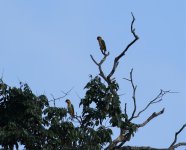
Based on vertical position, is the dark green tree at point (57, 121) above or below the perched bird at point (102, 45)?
below

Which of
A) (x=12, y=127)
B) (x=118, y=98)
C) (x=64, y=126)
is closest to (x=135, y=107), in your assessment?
(x=118, y=98)

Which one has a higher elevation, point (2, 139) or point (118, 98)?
point (118, 98)

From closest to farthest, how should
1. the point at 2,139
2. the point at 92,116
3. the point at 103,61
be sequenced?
the point at 2,139 → the point at 92,116 → the point at 103,61

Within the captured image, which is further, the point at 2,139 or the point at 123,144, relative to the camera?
the point at 123,144

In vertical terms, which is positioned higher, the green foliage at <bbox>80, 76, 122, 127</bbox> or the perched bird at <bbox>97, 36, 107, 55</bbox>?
the perched bird at <bbox>97, 36, 107, 55</bbox>

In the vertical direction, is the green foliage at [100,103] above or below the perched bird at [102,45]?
below

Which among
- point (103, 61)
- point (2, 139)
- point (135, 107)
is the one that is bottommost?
point (2, 139)

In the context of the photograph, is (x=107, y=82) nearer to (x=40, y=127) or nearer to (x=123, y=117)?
(x=123, y=117)

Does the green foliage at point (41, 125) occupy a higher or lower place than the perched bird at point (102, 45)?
lower

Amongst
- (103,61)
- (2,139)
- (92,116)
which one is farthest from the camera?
(103,61)

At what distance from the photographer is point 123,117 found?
1123 centimetres

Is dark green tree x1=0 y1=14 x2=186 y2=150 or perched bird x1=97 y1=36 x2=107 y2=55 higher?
perched bird x1=97 y1=36 x2=107 y2=55

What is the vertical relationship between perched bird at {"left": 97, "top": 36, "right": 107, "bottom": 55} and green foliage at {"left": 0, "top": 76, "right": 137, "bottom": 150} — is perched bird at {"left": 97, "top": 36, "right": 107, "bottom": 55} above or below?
above

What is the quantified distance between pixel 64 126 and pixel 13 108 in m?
0.88
